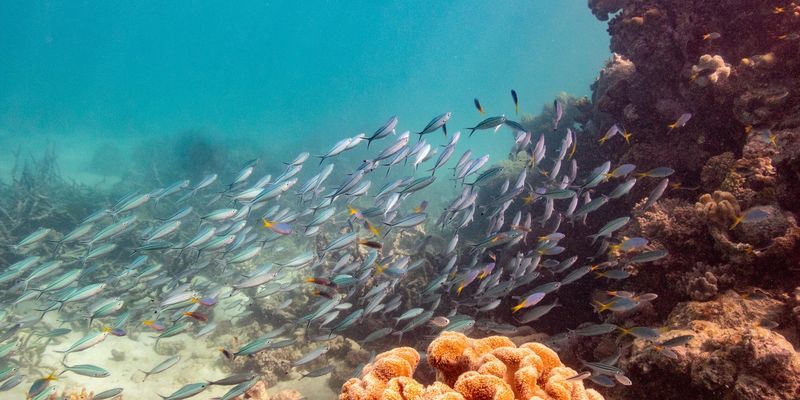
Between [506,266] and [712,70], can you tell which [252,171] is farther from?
[712,70]

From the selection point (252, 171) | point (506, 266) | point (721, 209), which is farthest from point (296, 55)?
point (721, 209)

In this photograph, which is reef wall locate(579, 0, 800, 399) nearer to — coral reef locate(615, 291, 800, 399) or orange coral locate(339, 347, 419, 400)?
coral reef locate(615, 291, 800, 399)

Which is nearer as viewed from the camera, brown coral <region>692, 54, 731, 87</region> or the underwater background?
the underwater background

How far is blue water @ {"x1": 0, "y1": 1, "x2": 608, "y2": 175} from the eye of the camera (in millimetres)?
108625

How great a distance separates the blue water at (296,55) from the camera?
10862 cm

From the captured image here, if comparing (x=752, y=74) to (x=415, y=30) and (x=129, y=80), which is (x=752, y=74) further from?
(x=129, y=80)

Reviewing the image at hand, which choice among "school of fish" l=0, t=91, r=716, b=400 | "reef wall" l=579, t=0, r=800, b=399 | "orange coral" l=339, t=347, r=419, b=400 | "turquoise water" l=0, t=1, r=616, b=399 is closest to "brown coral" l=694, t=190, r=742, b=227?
"reef wall" l=579, t=0, r=800, b=399

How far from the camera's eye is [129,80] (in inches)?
5256

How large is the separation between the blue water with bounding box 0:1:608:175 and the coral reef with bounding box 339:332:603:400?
92.7m

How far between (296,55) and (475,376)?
16330cm

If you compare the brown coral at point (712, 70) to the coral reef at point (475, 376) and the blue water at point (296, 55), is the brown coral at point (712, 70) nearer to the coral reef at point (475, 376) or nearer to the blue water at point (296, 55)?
the coral reef at point (475, 376)

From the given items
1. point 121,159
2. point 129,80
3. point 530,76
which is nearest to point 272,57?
point 129,80

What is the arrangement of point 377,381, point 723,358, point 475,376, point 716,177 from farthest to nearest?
1. point 716,177
2. point 723,358
3. point 377,381
4. point 475,376

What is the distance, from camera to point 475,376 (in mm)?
2078
